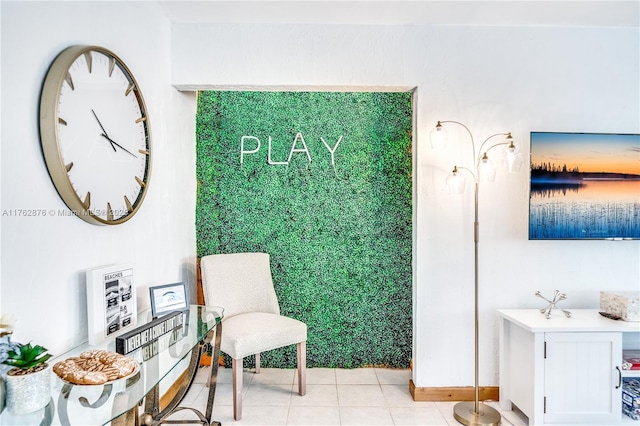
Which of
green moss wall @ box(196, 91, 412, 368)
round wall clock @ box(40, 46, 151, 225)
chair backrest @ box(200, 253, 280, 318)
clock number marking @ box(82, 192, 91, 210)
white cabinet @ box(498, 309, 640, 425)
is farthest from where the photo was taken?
green moss wall @ box(196, 91, 412, 368)

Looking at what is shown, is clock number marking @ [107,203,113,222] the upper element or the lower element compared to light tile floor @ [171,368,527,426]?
upper

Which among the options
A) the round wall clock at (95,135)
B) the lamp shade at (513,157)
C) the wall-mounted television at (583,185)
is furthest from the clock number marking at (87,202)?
the wall-mounted television at (583,185)

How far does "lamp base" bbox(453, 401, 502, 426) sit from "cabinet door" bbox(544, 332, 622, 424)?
0.95 ft

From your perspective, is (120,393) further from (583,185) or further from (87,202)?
(583,185)

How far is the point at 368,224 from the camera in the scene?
328 centimetres

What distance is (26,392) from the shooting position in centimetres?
113

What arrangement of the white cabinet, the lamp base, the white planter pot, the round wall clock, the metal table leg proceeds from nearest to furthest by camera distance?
1. the white planter pot
2. the round wall clock
3. the metal table leg
4. the white cabinet
5. the lamp base

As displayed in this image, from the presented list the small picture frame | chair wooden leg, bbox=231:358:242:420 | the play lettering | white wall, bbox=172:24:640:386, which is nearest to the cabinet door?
white wall, bbox=172:24:640:386

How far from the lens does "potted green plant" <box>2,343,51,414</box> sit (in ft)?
3.67

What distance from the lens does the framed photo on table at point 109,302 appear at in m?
1.72

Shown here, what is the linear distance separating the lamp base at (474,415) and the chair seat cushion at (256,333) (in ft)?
3.54

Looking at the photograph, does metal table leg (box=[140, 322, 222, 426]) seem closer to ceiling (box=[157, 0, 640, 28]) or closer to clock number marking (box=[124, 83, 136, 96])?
clock number marking (box=[124, 83, 136, 96])

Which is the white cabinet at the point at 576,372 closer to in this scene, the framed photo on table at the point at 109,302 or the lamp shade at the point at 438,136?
the lamp shade at the point at 438,136

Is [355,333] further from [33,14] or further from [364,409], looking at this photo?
[33,14]
